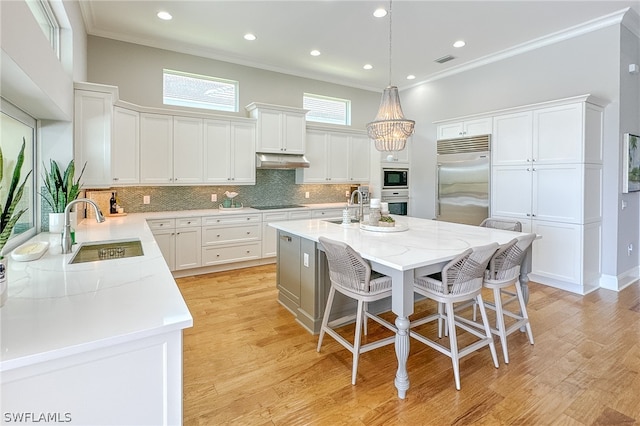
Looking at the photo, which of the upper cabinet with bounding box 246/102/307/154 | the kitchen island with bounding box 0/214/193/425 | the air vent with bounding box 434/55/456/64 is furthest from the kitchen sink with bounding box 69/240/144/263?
the air vent with bounding box 434/55/456/64

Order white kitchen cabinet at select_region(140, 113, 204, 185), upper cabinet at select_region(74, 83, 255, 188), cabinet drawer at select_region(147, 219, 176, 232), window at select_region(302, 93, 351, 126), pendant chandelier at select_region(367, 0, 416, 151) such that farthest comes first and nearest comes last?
window at select_region(302, 93, 351, 126) < white kitchen cabinet at select_region(140, 113, 204, 185) < cabinet drawer at select_region(147, 219, 176, 232) < upper cabinet at select_region(74, 83, 255, 188) < pendant chandelier at select_region(367, 0, 416, 151)

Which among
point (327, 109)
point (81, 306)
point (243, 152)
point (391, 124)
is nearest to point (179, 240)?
point (243, 152)

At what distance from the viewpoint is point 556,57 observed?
14.7 feet

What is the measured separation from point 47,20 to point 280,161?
317 cm

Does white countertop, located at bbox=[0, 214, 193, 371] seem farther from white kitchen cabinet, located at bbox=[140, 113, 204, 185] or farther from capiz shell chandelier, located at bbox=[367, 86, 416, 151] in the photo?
white kitchen cabinet, located at bbox=[140, 113, 204, 185]

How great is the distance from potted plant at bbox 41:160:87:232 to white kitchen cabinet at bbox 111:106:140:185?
46.4 inches

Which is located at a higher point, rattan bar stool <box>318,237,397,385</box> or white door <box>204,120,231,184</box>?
white door <box>204,120,231,184</box>

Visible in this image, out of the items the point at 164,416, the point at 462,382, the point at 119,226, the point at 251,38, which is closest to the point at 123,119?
the point at 119,226

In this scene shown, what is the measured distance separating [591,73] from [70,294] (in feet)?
18.6

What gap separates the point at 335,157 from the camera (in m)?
6.09

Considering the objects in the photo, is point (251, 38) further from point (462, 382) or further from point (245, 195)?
point (462, 382)

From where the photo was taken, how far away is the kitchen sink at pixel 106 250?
2176mm

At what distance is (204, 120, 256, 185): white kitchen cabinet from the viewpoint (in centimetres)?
493

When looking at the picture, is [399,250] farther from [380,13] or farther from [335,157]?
[335,157]
